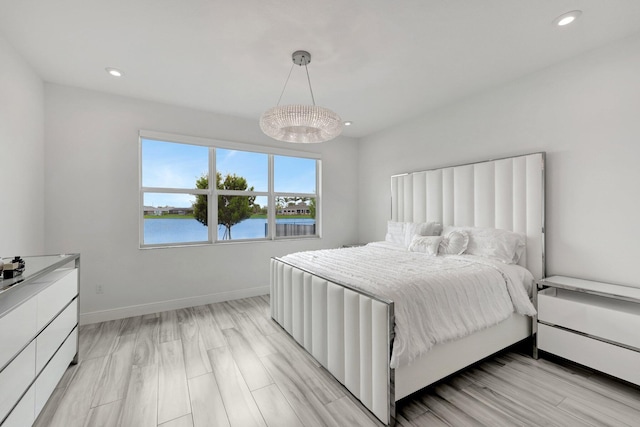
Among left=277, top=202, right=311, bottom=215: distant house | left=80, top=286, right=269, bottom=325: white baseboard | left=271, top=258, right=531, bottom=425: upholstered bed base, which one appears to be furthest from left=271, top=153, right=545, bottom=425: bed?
left=277, top=202, right=311, bottom=215: distant house

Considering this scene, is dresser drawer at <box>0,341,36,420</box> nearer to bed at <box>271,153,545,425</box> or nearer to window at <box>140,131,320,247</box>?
bed at <box>271,153,545,425</box>

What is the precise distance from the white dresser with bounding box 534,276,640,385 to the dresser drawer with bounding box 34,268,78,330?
11.9ft

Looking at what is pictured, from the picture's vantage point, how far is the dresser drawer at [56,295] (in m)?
1.61

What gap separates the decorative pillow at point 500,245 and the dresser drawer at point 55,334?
351cm

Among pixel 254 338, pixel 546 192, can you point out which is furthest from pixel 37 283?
pixel 546 192

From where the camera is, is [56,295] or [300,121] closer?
[56,295]

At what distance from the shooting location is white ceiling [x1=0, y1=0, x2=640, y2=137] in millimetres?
1808

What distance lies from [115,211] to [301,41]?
9.33ft

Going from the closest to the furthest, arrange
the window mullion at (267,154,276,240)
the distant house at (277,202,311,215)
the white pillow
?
1. the white pillow
2. the window mullion at (267,154,276,240)
3. the distant house at (277,202,311,215)

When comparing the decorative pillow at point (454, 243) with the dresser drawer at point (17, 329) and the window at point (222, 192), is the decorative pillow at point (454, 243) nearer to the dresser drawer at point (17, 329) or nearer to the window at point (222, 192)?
the window at point (222, 192)

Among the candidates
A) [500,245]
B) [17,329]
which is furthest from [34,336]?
[500,245]

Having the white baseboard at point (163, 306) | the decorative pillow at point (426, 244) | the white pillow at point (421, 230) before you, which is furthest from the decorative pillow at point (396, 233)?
the white baseboard at point (163, 306)

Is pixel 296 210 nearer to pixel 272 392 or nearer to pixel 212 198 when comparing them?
pixel 212 198

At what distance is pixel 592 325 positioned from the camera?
6.55 ft
